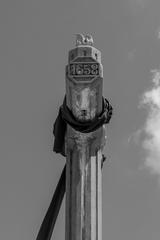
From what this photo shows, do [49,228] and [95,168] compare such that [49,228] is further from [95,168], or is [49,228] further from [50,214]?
[95,168]

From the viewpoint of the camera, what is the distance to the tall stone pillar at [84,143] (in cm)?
855

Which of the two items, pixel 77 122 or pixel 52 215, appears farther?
pixel 52 215

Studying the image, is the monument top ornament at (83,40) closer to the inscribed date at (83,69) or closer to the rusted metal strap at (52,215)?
the inscribed date at (83,69)

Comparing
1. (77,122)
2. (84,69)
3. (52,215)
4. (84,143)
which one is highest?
(84,69)

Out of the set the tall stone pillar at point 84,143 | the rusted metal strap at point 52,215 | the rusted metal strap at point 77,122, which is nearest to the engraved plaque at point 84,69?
the tall stone pillar at point 84,143

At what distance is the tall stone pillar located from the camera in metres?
8.55

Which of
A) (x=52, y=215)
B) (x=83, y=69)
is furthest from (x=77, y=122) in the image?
(x=52, y=215)

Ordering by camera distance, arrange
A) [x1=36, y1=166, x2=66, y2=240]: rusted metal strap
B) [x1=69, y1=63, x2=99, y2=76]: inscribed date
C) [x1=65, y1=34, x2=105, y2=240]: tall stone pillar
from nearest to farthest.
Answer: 1. [x1=65, y1=34, x2=105, y2=240]: tall stone pillar
2. [x1=69, y1=63, x2=99, y2=76]: inscribed date
3. [x1=36, y1=166, x2=66, y2=240]: rusted metal strap

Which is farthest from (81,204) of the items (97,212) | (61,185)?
(61,185)

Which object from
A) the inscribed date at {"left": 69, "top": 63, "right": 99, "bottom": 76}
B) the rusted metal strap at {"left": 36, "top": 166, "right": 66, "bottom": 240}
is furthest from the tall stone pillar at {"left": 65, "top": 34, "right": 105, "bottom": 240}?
the rusted metal strap at {"left": 36, "top": 166, "right": 66, "bottom": 240}

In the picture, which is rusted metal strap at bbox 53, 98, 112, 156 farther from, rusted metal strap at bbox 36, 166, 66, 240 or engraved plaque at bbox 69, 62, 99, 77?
rusted metal strap at bbox 36, 166, 66, 240

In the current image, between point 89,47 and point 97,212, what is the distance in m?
2.27

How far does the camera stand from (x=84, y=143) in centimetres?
887

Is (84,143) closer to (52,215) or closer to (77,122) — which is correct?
(77,122)
